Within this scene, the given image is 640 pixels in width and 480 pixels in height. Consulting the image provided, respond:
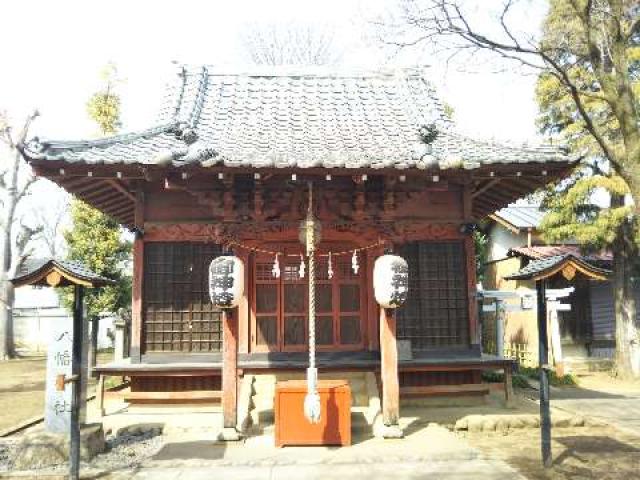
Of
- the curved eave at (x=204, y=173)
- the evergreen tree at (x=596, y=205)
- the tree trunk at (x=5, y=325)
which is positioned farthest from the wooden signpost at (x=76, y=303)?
the tree trunk at (x=5, y=325)

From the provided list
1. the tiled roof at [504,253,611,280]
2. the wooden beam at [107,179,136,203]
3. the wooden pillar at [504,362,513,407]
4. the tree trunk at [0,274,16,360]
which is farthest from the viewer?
the tree trunk at [0,274,16,360]

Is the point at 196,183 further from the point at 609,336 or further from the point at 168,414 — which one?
the point at 609,336

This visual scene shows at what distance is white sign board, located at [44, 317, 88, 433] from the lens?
9.30 metres

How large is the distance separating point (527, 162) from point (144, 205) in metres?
8.17

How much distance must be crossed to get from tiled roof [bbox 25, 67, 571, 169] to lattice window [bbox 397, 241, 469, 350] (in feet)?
8.08

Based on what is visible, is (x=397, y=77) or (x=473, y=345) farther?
(x=397, y=77)

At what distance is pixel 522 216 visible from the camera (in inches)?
969

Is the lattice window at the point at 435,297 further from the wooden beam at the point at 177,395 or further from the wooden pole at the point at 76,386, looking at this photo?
the wooden pole at the point at 76,386

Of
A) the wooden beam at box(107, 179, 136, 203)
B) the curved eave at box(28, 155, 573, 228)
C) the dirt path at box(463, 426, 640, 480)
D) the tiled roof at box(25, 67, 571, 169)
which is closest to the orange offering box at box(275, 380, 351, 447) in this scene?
the dirt path at box(463, 426, 640, 480)

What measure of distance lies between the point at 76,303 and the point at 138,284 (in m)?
3.57

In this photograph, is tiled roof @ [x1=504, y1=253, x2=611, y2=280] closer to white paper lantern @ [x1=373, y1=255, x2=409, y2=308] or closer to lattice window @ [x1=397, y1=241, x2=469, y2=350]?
white paper lantern @ [x1=373, y1=255, x2=409, y2=308]

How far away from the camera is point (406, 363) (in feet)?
38.1

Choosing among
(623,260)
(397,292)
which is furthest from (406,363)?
(623,260)

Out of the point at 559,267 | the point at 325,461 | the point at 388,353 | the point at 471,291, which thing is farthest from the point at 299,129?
the point at 325,461
